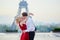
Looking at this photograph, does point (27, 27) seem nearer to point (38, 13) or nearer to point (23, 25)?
point (23, 25)

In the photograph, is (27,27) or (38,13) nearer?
(27,27)

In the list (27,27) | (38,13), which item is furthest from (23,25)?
(38,13)

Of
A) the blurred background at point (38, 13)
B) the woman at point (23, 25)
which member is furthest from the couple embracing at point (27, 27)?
the blurred background at point (38, 13)

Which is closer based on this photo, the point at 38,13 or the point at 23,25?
the point at 23,25

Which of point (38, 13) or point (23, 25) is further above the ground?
point (23, 25)

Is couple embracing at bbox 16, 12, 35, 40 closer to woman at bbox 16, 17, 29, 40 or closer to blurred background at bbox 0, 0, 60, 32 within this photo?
woman at bbox 16, 17, 29, 40

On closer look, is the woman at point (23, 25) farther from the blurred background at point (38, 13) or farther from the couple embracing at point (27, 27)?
the blurred background at point (38, 13)

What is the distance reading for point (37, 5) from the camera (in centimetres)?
699

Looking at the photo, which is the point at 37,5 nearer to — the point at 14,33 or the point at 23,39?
the point at 14,33

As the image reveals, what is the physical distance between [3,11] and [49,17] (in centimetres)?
171

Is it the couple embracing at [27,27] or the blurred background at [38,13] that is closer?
the couple embracing at [27,27]

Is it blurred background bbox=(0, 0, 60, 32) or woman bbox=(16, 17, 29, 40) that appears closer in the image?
woman bbox=(16, 17, 29, 40)

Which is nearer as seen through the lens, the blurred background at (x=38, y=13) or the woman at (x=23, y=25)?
the woman at (x=23, y=25)

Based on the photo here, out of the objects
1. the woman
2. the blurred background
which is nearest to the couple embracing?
the woman
